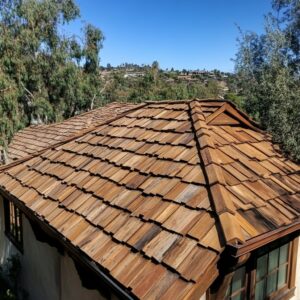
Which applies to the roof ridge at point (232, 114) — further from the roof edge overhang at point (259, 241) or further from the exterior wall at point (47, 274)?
the exterior wall at point (47, 274)

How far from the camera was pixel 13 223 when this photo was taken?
8398 mm

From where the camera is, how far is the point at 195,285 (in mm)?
2826

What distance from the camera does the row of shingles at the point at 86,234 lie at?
3.11 meters

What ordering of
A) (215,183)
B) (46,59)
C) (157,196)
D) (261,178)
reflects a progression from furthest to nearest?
(46,59) → (261,178) → (157,196) → (215,183)

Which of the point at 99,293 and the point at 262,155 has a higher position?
the point at 262,155

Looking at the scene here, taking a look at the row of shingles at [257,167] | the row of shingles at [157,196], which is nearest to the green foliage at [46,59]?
the row of shingles at [157,196]

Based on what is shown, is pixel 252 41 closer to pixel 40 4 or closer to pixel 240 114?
pixel 240 114

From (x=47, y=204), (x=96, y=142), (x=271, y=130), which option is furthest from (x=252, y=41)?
(x=47, y=204)

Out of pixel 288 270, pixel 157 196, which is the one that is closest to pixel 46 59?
pixel 157 196

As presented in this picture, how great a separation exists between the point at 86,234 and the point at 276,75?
16.6 ft

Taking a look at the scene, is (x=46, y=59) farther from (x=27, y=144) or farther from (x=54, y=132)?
(x=54, y=132)

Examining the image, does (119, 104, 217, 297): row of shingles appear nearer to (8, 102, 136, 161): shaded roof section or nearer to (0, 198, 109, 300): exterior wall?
(0, 198, 109, 300): exterior wall

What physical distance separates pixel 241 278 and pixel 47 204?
2.90m

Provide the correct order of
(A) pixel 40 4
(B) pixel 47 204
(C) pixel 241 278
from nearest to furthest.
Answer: (C) pixel 241 278, (B) pixel 47 204, (A) pixel 40 4
